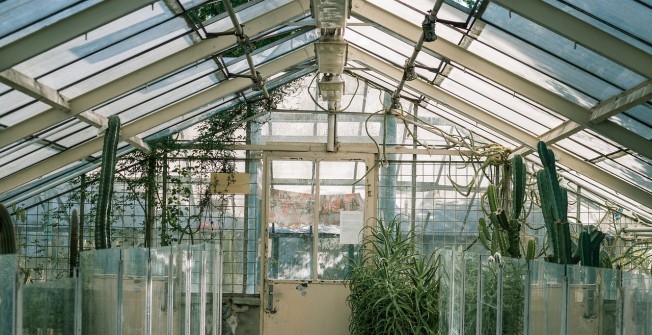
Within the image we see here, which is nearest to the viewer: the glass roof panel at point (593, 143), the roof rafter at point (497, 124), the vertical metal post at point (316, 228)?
the glass roof panel at point (593, 143)

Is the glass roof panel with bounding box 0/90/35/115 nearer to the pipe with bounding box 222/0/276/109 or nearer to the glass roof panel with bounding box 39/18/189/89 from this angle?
the glass roof panel with bounding box 39/18/189/89

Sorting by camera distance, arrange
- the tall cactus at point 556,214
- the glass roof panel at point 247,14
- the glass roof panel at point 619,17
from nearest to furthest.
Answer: the glass roof panel at point 619,17 → the tall cactus at point 556,214 → the glass roof panel at point 247,14

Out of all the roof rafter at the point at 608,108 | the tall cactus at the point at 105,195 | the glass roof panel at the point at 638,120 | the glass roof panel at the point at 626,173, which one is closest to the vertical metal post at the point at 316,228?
the roof rafter at the point at 608,108

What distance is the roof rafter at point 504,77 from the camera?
737cm

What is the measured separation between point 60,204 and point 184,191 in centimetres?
141

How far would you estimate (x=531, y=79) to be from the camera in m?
7.61

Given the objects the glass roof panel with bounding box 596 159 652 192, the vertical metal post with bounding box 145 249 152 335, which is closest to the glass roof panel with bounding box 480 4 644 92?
the glass roof panel with bounding box 596 159 652 192

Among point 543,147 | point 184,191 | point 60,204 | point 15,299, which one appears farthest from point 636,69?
point 60,204

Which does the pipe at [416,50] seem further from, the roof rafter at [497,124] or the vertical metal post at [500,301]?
the vertical metal post at [500,301]

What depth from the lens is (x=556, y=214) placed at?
20.3 feet

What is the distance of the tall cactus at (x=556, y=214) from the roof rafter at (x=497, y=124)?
2665mm

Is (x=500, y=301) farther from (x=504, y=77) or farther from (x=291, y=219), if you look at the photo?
(x=291, y=219)

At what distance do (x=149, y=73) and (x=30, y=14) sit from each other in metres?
2.00

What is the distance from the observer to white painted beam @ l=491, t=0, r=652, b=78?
589 cm
